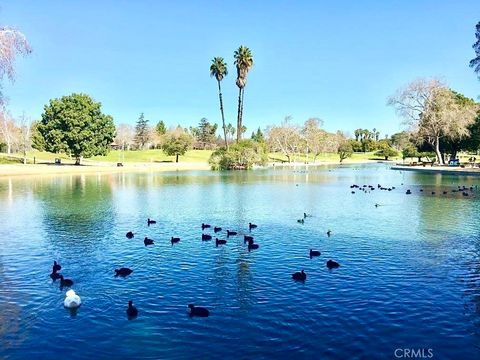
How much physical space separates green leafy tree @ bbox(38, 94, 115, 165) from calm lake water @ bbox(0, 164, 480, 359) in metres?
71.1

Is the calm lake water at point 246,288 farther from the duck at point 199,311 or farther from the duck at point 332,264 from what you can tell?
the duck at point 332,264

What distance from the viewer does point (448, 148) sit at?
10394 cm

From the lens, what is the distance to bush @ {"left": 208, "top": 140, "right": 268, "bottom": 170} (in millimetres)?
97000

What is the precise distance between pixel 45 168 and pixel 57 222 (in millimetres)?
65374

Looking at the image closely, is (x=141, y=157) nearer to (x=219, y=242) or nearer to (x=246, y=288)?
(x=219, y=242)

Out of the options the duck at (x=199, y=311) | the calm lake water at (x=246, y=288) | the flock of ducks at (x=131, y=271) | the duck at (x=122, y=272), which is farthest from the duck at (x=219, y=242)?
the duck at (x=199, y=311)

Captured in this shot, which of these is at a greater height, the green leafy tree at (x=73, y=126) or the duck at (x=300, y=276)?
the green leafy tree at (x=73, y=126)

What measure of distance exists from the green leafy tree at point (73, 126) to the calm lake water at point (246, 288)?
233ft

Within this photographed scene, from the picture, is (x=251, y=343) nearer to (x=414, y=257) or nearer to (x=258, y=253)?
(x=258, y=253)

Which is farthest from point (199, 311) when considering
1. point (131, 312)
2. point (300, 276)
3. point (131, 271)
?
point (131, 271)

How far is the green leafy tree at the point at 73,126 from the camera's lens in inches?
3777

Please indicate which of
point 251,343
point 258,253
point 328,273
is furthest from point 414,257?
point 251,343

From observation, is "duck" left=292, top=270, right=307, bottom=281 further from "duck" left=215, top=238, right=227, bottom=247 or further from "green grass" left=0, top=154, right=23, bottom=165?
"green grass" left=0, top=154, right=23, bottom=165

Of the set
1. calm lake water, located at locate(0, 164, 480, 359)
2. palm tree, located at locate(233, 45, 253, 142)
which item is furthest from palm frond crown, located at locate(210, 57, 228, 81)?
calm lake water, located at locate(0, 164, 480, 359)
